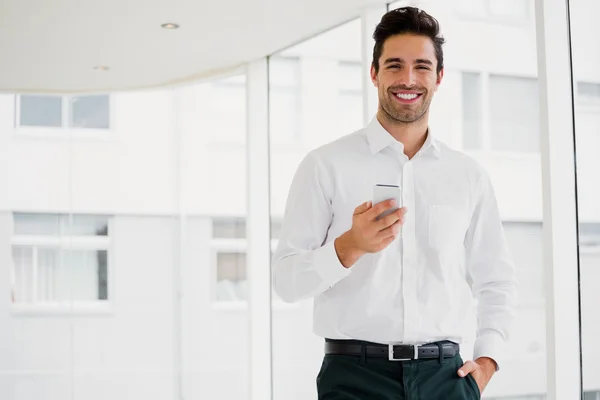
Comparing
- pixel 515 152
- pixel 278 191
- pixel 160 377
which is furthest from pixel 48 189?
pixel 515 152

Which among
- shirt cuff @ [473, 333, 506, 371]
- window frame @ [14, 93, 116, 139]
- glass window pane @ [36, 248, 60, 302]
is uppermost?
window frame @ [14, 93, 116, 139]

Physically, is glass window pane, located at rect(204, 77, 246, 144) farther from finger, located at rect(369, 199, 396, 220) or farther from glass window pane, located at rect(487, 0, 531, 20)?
finger, located at rect(369, 199, 396, 220)

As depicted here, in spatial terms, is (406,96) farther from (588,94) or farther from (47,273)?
(47,273)

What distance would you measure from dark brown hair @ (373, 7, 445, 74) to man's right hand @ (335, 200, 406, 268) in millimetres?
527

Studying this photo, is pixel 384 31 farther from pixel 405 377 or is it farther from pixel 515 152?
pixel 515 152

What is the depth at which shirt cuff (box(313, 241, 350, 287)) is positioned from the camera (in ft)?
6.03

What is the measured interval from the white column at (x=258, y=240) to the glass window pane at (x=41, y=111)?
212 centimetres

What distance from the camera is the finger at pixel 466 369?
1995mm

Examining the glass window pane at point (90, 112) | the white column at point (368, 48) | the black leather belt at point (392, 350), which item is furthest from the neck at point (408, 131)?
the glass window pane at point (90, 112)

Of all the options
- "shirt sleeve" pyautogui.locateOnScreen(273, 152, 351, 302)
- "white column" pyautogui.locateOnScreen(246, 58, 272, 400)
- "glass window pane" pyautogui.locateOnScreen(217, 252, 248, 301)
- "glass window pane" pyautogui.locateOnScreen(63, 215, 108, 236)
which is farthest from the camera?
"glass window pane" pyautogui.locateOnScreen(63, 215, 108, 236)

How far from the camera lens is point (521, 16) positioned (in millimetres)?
3211

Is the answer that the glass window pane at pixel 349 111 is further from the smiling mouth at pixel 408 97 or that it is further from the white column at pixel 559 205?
the smiling mouth at pixel 408 97

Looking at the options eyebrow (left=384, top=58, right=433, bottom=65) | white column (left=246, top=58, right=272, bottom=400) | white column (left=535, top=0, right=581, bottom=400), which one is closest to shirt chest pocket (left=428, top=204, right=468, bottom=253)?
eyebrow (left=384, top=58, right=433, bottom=65)

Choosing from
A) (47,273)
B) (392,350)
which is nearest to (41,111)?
(47,273)
